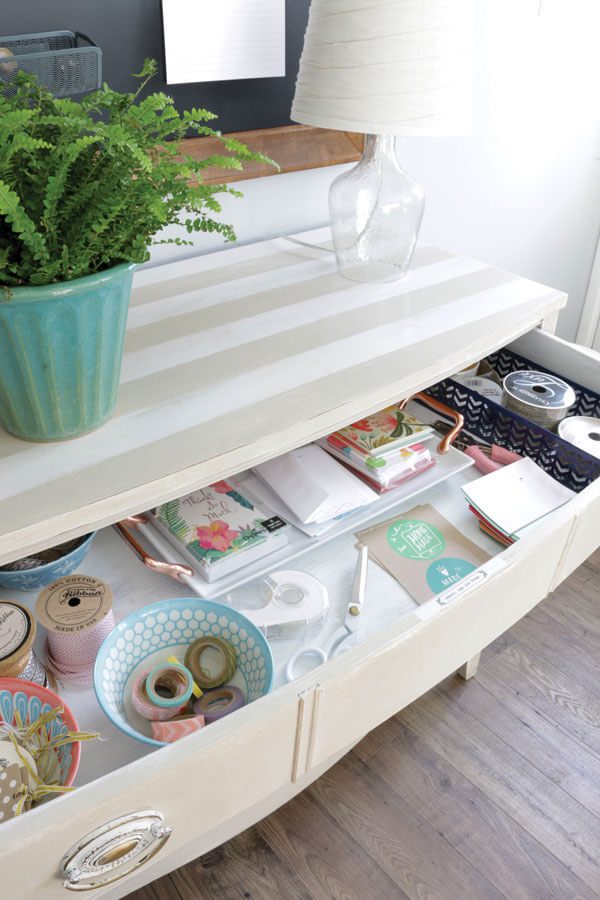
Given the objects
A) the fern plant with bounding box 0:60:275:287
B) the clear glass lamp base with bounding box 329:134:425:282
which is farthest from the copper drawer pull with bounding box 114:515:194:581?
the clear glass lamp base with bounding box 329:134:425:282

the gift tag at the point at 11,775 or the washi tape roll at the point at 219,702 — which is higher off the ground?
the gift tag at the point at 11,775

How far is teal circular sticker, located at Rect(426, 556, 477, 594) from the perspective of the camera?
0.91 metres

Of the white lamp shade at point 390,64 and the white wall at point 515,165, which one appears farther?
the white wall at point 515,165

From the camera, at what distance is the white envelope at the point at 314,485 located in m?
0.95

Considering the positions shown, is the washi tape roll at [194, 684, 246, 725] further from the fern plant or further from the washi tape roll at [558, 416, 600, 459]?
the washi tape roll at [558, 416, 600, 459]

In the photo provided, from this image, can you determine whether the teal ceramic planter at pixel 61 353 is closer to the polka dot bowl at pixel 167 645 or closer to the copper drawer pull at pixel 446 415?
the polka dot bowl at pixel 167 645

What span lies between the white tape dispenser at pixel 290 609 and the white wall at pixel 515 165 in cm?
54

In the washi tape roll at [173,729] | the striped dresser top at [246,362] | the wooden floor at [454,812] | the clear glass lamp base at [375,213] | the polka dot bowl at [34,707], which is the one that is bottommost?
the wooden floor at [454,812]

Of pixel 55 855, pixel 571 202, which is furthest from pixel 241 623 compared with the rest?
pixel 571 202

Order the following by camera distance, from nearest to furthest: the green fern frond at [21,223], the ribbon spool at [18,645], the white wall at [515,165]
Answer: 1. the green fern frond at [21,223]
2. the ribbon spool at [18,645]
3. the white wall at [515,165]

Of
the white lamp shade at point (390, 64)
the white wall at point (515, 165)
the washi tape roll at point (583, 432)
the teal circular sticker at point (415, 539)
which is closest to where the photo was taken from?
the white lamp shade at point (390, 64)

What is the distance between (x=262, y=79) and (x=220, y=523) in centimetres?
66

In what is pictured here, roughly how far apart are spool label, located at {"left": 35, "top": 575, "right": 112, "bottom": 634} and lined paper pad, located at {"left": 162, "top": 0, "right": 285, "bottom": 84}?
26.1 inches

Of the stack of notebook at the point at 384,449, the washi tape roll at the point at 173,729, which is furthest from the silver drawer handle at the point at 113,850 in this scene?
the stack of notebook at the point at 384,449
